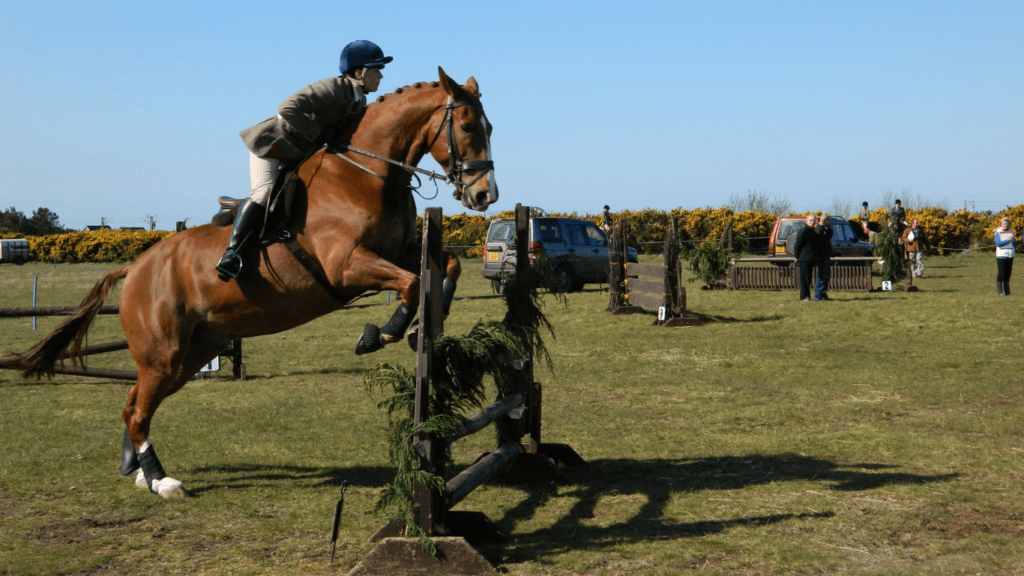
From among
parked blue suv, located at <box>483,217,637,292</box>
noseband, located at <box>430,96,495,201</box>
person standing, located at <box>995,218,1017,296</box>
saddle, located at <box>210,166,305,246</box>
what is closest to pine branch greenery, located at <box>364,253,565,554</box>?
noseband, located at <box>430,96,495,201</box>

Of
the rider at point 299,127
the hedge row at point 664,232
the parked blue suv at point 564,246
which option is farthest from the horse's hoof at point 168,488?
the hedge row at point 664,232

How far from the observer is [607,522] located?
4.93 m

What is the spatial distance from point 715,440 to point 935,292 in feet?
47.4

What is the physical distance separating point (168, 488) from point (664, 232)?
34998 millimetres

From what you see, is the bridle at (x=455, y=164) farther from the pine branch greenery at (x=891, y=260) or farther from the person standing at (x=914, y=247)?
the person standing at (x=914, y=247)

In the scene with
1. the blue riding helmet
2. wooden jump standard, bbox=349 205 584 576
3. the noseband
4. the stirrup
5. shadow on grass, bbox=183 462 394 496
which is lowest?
shadow on grass, bbox=183 462 394 496

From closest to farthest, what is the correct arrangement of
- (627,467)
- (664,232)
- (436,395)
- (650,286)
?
(436,395) → (627,467) → (650,286) → (664,232)

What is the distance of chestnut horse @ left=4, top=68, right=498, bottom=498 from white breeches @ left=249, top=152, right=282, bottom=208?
20 cm

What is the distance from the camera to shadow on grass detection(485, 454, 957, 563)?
4625mm

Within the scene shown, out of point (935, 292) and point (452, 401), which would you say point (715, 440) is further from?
point (935, 292)

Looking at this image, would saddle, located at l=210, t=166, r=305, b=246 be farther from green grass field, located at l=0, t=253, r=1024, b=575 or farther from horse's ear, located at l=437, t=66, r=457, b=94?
green grass field, located at l=0, t=253, r=1024, b=575

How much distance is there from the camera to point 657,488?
5605 mm

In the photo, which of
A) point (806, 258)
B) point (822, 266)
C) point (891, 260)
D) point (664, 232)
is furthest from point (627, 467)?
point (664, 232)

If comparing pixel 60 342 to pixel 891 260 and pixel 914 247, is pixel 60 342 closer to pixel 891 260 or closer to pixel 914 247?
pixel 891 260
